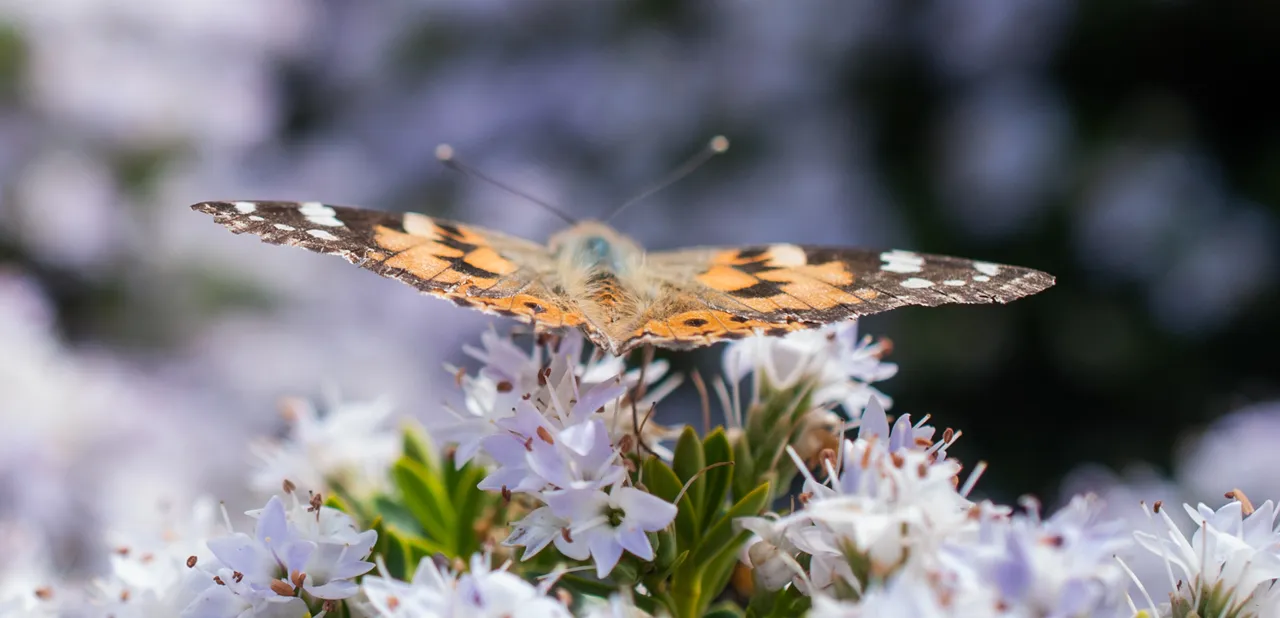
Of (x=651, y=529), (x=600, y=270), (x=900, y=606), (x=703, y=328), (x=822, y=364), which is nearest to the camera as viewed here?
(x=900, y=606)

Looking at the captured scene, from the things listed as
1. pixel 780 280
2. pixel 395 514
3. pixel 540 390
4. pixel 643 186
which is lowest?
pixel 643 186

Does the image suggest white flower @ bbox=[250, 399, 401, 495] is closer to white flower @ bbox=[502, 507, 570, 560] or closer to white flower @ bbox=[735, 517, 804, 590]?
white flower @ bbox=[502, 507, 570, 560]

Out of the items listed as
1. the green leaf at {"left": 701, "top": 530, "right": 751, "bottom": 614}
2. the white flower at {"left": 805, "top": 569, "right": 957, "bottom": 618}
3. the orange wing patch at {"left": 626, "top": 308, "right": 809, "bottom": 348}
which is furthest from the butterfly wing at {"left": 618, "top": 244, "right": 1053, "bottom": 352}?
the white flower at {"left": 805, "top": 569, "right": 957, "bottom": 618}

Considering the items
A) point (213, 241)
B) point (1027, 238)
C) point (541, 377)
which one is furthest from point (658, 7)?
point (541, 377)

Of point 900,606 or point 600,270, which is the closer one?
point 900,606

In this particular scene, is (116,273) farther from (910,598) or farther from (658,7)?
(910,598)

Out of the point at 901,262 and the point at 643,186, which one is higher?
the point at 901,262

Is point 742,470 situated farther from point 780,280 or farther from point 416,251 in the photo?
point 416,251

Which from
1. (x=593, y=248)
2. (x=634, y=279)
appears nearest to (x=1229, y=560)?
(x=634, y=279)
